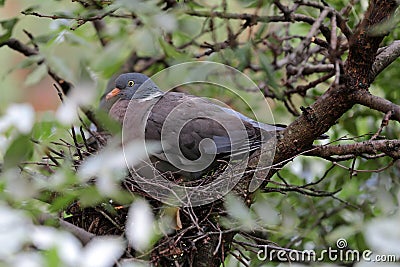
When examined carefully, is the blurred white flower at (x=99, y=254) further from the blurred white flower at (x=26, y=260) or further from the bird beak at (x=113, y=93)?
the bird beak at (x=113, y=93)

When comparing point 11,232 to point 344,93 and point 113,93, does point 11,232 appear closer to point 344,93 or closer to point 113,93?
point 344,93

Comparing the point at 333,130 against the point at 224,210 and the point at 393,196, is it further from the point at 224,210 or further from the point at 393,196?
the point at 224,210

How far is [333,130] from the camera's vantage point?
249cm

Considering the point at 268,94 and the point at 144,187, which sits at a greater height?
the point at 268,94

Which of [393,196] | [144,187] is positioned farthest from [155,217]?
[393,196]

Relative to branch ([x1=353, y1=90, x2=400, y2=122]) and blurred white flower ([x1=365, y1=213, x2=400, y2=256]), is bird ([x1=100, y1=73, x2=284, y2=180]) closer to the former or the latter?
branch ([x1=353, y1=90, x2=400, y2=122])

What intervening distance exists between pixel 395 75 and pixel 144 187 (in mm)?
1102

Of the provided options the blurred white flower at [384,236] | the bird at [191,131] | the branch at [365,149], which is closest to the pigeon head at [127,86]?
the bird at [191,131]
